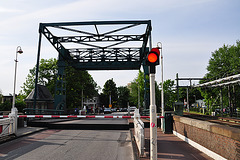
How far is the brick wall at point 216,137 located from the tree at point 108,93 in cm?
9607

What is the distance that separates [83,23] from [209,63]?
1280 inches

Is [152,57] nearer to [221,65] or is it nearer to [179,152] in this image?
[179,152]

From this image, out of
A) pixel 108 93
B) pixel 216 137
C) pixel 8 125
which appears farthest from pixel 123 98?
pixel 216 137

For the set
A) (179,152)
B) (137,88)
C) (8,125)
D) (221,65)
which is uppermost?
(221,65)

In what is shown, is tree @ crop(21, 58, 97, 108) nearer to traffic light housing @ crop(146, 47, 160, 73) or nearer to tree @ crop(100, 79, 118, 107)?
traffic light housing @ crop(146, 47, 160, 73)

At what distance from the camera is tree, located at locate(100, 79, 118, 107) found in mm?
105688

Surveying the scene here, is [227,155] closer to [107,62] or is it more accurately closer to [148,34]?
[148,34]

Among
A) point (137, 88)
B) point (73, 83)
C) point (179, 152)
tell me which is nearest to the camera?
point (179, 152)

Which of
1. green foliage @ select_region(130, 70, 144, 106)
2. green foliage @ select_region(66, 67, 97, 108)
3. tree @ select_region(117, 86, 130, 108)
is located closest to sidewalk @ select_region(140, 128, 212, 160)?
green foliage @ select_region(66, 67, 97, 108)

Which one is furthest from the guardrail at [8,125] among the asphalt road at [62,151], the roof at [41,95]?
the roof at [41,95]

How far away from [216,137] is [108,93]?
100 m

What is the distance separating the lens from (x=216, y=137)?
18.6 feet

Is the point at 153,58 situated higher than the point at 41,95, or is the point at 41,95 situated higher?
the point at 153,58

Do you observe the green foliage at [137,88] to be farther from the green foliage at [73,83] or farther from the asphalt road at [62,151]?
the asphalt road at [62,151]
